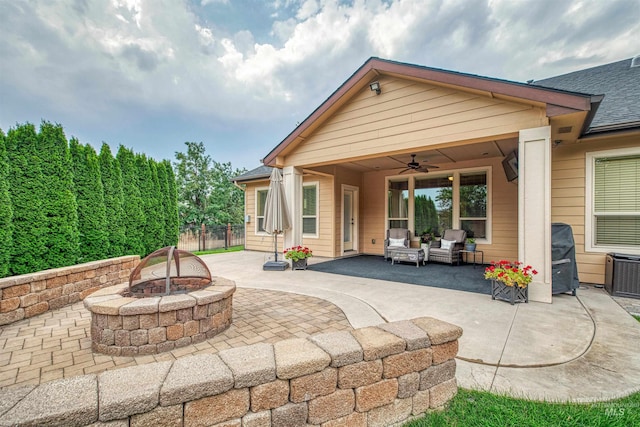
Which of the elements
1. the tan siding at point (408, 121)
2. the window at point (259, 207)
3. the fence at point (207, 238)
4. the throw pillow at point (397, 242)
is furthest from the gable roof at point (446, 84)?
the fence at point (207, 238)

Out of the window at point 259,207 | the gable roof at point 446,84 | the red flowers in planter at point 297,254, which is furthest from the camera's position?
the window at point 259,207

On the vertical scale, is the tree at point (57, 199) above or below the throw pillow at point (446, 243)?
above

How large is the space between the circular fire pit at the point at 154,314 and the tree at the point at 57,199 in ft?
10.3

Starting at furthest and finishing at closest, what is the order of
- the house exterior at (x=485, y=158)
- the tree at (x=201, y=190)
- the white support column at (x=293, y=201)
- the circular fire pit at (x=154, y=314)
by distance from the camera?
the tree at (x=201, y=190) < the white support column at (x=293, y=201) < the house exterior at (x=485, y=158) < the circular fire pit at (x=154, y=314)

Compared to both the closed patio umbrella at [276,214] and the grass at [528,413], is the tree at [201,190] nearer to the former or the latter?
the closed patio umbrella at [276,214]

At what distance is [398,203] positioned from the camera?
856 centimetres

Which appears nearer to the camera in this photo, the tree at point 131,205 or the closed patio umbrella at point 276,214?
the closed patio umbrella at point 276,214

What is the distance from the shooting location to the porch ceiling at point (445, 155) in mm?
5895

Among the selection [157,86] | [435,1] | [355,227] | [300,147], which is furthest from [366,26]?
[157,86]

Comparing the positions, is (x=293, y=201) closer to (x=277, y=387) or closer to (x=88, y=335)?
(x=88, y=335)

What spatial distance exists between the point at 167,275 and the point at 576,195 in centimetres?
695

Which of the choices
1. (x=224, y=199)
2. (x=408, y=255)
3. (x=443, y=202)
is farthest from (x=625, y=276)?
(x=224, y=199)

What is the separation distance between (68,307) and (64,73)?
10.3 meters

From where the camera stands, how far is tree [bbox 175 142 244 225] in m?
16.9
